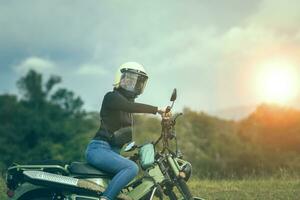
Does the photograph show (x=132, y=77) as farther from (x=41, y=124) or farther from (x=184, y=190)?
(x=41, y=124)

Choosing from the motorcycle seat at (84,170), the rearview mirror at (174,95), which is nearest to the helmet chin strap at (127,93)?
the rearview mirror at (174,95)

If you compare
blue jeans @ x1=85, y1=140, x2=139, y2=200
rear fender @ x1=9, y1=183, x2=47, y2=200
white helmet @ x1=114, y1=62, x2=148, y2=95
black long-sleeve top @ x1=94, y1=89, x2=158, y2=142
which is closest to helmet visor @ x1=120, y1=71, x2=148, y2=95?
white helmet @ x1=114, y1=62, x2=148, y2=95

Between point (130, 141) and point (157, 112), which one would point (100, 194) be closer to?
point (130, 141)

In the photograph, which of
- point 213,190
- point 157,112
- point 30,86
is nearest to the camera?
point 157,112

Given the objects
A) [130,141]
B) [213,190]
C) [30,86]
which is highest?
[30,86]

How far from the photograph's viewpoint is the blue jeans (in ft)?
27.2

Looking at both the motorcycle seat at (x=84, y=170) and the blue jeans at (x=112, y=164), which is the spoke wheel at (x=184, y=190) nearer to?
the blue jeans at (x=112, y=164)

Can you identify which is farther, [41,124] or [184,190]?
[41,124]

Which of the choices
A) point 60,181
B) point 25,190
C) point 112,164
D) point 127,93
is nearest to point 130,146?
point 112,164

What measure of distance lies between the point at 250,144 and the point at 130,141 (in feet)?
249

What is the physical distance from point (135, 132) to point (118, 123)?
→ 239 feet

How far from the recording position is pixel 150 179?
8555mm

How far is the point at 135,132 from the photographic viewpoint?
8150 cm

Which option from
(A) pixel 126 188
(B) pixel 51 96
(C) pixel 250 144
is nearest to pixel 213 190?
(A) pixel 126 188
